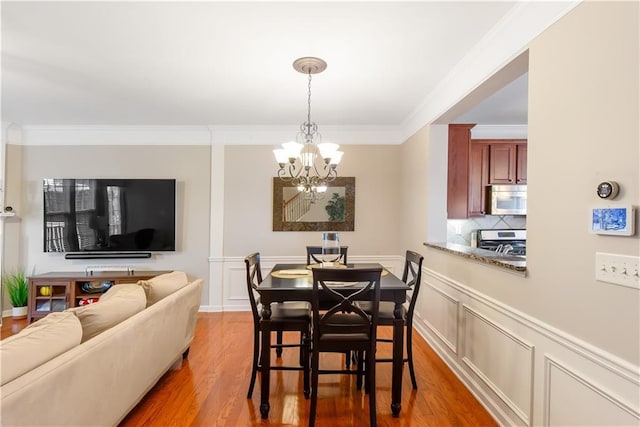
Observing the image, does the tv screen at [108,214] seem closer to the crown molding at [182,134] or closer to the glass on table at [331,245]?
the crown molding at [182,134]

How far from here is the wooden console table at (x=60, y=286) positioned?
382 cm

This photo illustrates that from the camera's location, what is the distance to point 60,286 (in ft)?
12.9

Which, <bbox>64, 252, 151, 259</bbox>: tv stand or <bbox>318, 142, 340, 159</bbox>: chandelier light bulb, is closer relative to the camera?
<bbox>318, 142, 340, 159</bbox>: chandelier light bulb

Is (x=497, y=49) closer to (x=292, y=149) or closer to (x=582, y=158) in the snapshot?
(x=582, y=158)

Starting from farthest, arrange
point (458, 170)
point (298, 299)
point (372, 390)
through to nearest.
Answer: point (458, 170)
point (298, 299)
point (372, 390)

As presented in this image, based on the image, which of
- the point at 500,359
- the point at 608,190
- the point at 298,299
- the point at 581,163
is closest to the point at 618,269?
the point at 608,190

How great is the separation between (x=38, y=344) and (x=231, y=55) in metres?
2.09

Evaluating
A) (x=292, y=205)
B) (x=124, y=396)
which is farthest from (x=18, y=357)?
(x=292, y=205)

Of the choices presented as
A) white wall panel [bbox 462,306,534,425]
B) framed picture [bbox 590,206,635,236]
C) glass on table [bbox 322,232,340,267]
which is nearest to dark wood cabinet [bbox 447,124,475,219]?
white wall panel [bbox 462,306,534,425]

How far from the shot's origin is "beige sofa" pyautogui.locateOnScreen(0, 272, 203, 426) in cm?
124

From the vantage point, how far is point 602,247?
1299 millimetres

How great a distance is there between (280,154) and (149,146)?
2756 mm

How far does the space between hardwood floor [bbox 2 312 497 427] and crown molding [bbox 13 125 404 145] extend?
272 cm

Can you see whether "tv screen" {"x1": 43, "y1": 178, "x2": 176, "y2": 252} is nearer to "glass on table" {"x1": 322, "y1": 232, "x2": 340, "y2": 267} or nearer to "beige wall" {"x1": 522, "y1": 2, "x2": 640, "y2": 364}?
"glass on table" {"x1": 322, "y1": 232, "x2": 340, "y2": 267}
